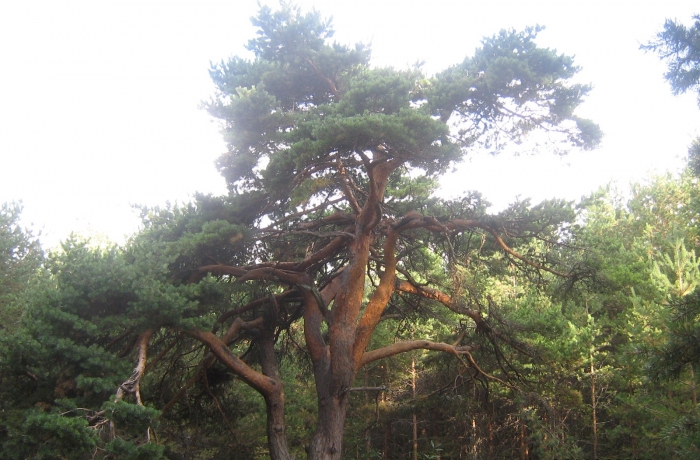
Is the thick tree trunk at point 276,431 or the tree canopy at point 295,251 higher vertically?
the tree canopy at point 295,251

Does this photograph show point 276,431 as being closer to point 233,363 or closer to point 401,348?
point 233,363

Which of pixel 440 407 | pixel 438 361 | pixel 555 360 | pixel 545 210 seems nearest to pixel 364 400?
pixel 440 407

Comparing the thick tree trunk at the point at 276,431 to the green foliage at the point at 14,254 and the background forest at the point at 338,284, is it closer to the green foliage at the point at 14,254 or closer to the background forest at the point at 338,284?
the background forest at the point at 338,284

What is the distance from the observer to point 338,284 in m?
10.4

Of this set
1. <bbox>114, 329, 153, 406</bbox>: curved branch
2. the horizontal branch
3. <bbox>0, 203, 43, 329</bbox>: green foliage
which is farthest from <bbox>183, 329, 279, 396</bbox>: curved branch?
<bbox>0, 203, 43, 329</bbox>: green foliage

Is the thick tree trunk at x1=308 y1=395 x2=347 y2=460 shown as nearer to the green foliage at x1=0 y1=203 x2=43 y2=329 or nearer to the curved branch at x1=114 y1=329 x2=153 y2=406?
the curved branch at x1=114 y1=329 x2=153 y2=406

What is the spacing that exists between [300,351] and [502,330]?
205 inches

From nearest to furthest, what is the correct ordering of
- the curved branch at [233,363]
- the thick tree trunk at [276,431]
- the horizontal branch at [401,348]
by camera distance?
the curved branch at [233,363] → the thick tree trunk at [276,431] → the horizontal branch at [401,348]

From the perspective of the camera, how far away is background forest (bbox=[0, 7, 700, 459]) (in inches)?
264

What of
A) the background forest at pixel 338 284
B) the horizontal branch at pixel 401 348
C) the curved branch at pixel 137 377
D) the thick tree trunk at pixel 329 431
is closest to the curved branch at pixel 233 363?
the background forest at pixel 338 284

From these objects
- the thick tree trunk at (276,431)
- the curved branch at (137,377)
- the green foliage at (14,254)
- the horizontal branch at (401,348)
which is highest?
the green foliage at (14,254)

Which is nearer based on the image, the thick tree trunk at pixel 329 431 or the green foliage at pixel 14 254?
the thick tree trunk at pixel 329 431

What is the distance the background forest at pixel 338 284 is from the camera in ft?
22.0

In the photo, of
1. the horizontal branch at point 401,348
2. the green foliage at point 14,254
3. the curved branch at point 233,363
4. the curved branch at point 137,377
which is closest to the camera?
the curved branch at point 137,377
